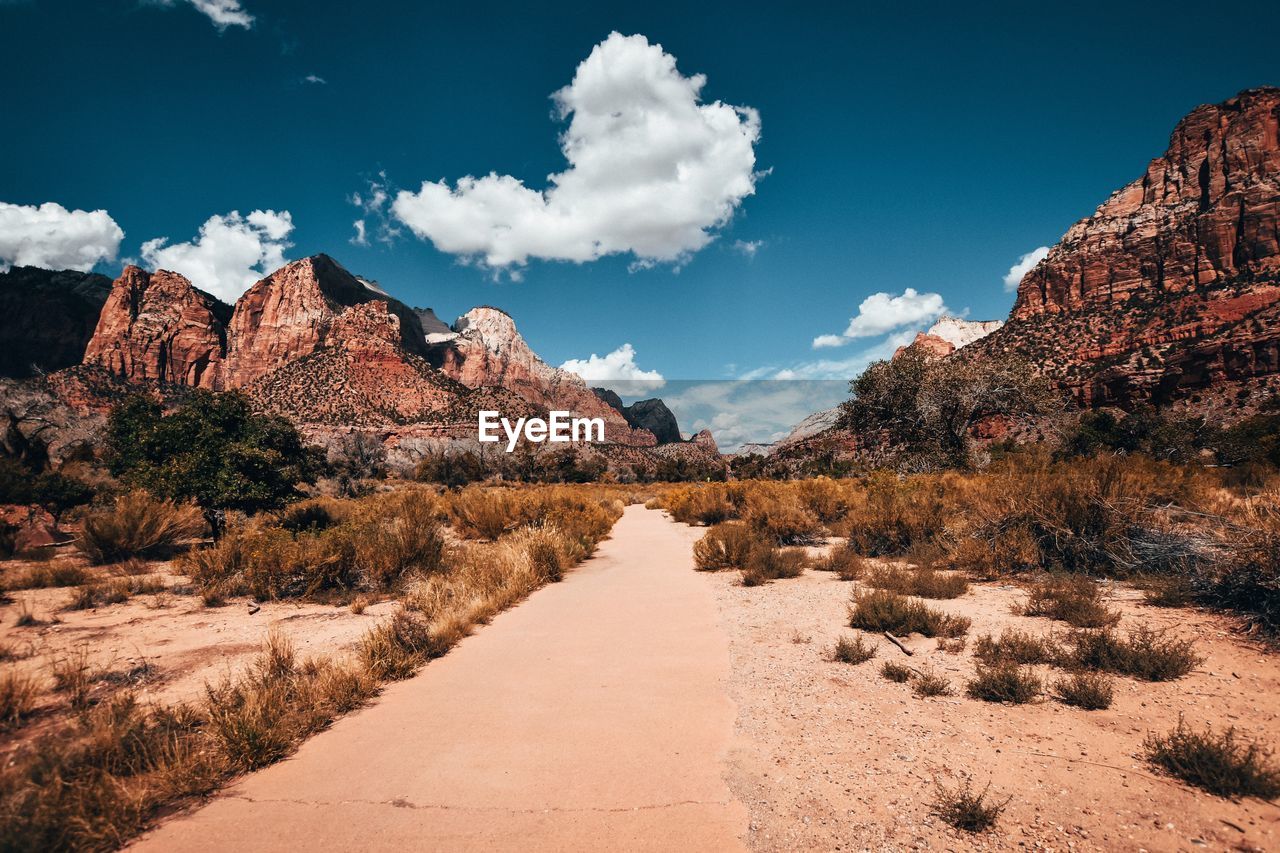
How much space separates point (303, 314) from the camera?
375ft

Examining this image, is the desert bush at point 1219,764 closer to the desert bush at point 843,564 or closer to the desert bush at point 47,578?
the desert bush at point 843,564

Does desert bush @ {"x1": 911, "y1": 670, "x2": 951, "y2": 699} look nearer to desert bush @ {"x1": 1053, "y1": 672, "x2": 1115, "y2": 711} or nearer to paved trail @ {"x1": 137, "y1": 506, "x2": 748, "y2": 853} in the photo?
desert bush @ {"x1": 1053, "y1": 672, "x2": 1115, "y2": 711}

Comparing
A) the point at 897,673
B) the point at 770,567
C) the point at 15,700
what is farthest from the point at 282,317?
the point at 897,673

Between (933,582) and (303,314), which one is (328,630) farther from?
(303,314)

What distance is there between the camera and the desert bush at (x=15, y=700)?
3.85 m

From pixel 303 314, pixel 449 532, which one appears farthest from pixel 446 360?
pixel 449 532

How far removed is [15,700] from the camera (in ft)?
12.9

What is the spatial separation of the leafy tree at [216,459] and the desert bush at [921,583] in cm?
1309

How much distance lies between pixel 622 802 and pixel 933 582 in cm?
598

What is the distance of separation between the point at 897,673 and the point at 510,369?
18080 cm

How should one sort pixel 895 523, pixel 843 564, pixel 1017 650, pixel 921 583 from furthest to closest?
pixel 895 523
pixel 843 564
pixel 921 583
pixel 1017 650

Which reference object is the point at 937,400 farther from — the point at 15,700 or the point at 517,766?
the point at 15,700

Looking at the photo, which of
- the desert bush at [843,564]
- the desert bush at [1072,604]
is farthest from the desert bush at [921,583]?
the desert bush at [1072,604]

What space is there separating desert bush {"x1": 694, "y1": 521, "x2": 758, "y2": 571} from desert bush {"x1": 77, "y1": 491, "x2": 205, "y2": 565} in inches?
457
